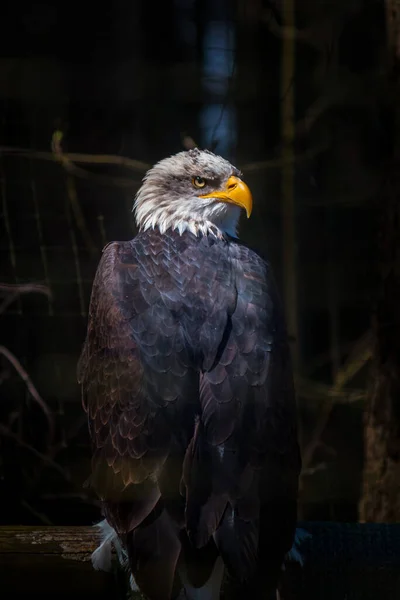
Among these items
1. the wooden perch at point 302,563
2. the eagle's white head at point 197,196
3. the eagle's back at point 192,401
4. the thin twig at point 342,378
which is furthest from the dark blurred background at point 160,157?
the eagle's back at point 192,401

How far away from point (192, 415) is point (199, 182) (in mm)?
751

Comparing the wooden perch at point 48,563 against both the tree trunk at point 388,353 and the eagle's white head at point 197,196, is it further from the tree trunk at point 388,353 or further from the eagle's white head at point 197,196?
the tree trunk at point 388,353

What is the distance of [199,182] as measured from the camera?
235 cm

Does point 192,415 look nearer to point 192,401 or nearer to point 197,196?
point 192,401

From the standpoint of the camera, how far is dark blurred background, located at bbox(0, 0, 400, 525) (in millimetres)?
2920

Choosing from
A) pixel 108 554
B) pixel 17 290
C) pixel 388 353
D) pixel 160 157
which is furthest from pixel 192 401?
pixel 160 157

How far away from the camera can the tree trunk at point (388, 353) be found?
2.64 metres

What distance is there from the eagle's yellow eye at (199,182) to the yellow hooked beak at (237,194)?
5 centimetres

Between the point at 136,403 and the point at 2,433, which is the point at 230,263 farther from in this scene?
the point at 2,433

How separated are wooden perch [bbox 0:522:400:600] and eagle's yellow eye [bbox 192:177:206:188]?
0.86 m

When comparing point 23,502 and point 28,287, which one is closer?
point 28,287

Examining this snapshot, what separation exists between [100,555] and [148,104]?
1.53 m

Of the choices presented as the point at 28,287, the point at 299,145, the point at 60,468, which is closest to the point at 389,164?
the point at 299,145

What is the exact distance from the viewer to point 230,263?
6.90 ft
